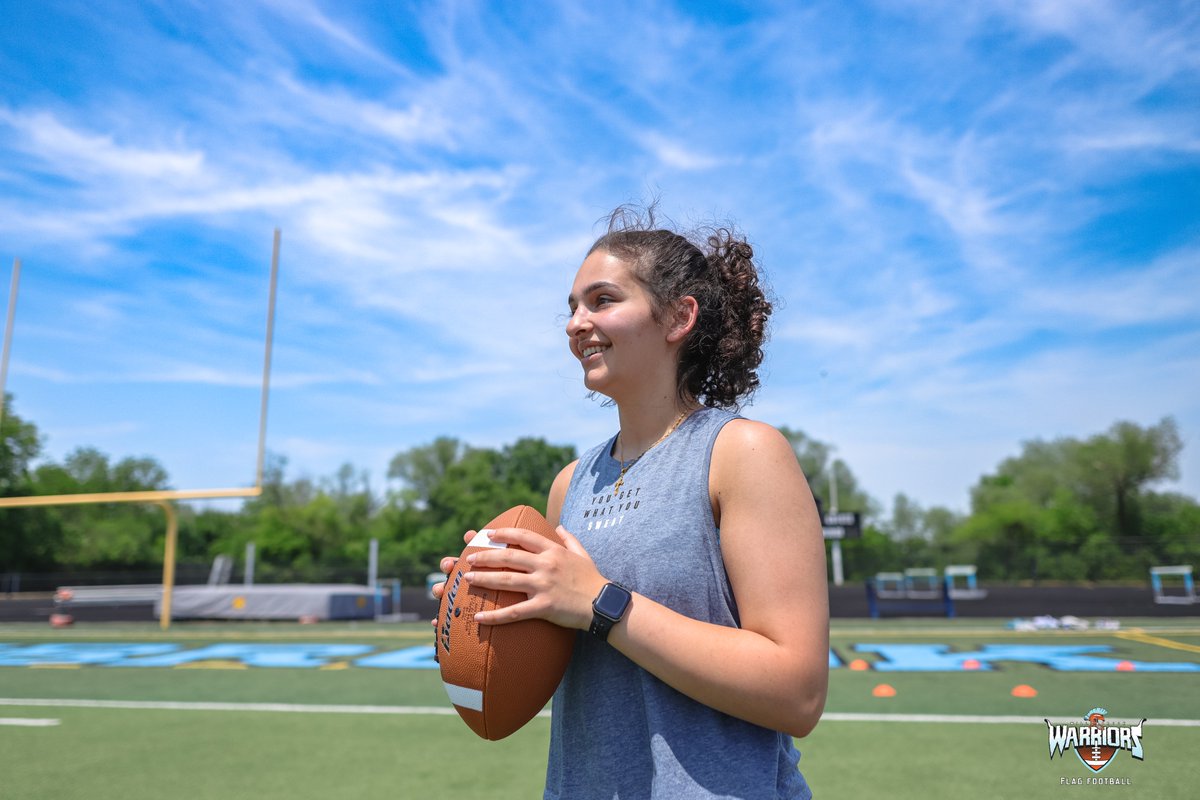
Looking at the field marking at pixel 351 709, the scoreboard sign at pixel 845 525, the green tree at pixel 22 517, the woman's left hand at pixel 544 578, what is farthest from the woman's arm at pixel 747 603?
the green tree at pixel 22 517

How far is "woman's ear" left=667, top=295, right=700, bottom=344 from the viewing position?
150 cm

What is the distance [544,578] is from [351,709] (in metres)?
5.99

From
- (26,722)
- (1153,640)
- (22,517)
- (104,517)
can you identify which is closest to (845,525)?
(1153,640)

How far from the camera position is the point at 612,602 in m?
1.19

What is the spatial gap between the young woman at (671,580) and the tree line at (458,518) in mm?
28032

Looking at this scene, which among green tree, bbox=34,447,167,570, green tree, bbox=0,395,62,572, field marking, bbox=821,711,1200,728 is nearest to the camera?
field marking, bbox=821,711,1200,728

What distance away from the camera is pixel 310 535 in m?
46.9

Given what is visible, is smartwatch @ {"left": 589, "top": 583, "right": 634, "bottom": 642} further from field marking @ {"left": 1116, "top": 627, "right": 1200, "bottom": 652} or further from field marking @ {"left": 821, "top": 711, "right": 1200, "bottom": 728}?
field marking @ {"left": 1116, "top": 627, "right": 1200, "bottom": 652}

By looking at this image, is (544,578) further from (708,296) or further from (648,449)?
(708,296)

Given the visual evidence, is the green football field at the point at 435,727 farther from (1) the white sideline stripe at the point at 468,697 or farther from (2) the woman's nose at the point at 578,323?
(2) the woman's nose at the point at 578,323

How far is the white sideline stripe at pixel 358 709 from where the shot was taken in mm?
5535

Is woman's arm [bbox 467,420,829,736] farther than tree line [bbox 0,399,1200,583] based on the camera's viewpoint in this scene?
No

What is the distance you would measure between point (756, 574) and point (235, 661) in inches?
402

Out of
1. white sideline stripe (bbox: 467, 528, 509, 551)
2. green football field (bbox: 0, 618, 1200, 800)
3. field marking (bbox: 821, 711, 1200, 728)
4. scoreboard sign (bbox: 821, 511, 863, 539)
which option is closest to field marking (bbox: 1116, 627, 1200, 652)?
Result: green football field (bbox: 0, 618, 1200, 800)
